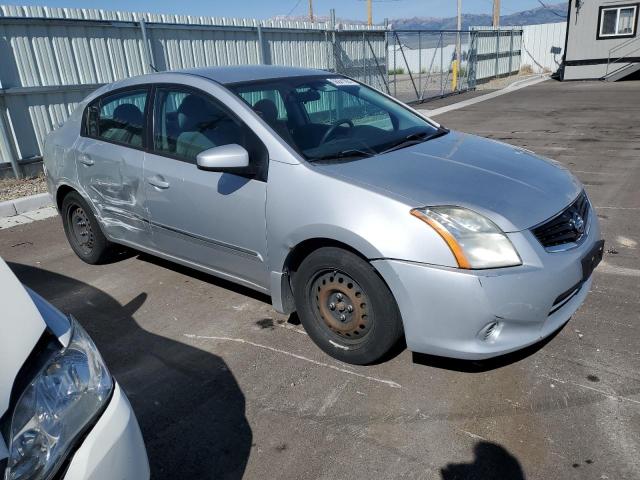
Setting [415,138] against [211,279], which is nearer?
[415,138]

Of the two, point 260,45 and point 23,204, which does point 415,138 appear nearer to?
point 23,204

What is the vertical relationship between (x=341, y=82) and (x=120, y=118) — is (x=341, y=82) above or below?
above

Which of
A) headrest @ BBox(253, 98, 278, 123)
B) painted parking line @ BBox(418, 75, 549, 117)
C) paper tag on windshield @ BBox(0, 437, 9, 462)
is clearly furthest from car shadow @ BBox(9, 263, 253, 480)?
painted parking line @ BBox(418, 75, 549, 117)

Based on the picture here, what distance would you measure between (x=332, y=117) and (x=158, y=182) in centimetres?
131

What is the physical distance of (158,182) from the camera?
372 centimetres

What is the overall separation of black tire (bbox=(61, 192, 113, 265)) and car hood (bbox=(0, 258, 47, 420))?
302cm

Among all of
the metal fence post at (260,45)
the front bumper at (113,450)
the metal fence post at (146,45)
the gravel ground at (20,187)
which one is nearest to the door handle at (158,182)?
the front bumper at (113,450)

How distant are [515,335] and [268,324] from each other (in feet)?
5.53

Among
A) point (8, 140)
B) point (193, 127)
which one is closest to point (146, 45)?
point (8, 140)

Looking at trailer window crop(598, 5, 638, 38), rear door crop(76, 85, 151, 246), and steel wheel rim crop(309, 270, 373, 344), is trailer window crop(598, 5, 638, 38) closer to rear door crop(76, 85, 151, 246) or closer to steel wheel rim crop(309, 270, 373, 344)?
rear door crop(76, 85, 151, 246)

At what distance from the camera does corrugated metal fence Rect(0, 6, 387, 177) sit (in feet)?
25.6

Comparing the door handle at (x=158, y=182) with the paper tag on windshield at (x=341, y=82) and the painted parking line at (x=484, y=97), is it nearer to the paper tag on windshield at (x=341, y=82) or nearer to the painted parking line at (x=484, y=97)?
the paper tag on windshield at (x=341, y=82)

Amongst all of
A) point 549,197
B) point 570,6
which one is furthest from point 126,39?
point 570,6

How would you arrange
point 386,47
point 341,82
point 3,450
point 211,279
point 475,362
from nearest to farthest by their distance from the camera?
1. point 3,450
2. point 475,362
3. point 341,82
4. point 211,279
5. point 386,47
